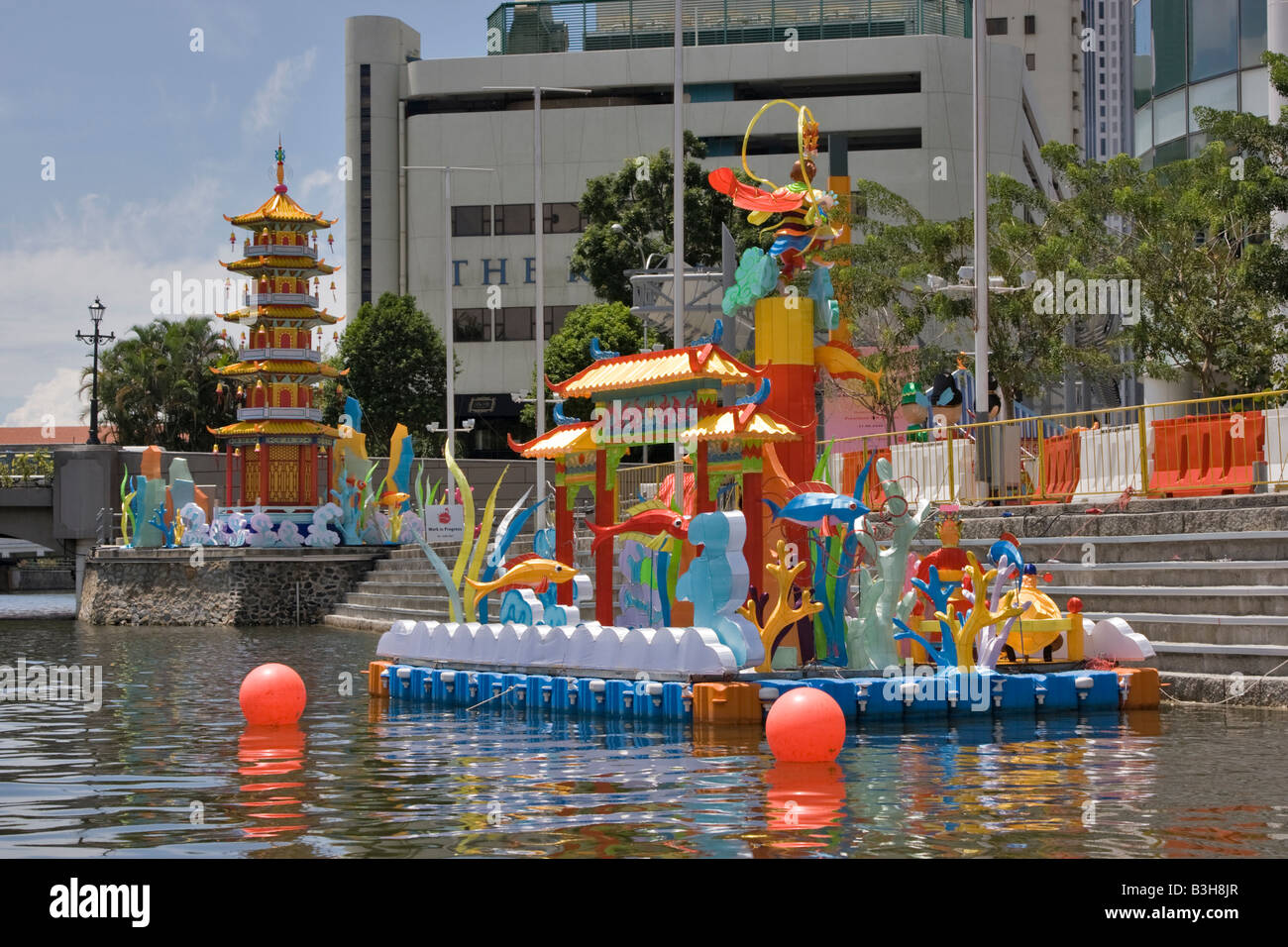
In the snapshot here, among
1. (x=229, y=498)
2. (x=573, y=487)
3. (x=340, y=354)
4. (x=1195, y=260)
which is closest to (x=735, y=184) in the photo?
(x=573, y=487)

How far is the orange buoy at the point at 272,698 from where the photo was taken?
17500 millimetres

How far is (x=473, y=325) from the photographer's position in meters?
75.2

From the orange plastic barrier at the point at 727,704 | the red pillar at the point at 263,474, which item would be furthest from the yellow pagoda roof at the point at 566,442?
the red pillar at the point at 263,474

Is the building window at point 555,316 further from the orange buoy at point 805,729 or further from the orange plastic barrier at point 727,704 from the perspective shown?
the orange buoy at point 805,729

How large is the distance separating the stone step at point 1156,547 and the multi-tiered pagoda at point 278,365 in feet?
82.9

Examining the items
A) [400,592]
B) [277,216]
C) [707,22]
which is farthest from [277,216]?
[707,22]

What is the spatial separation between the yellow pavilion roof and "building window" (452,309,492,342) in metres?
30.3

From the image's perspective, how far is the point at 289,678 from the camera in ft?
57.9

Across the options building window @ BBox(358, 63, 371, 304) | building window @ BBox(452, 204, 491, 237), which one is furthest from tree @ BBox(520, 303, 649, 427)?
building window @ BBox(358, 63, 371, 304)

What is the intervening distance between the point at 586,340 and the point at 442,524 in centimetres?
1563

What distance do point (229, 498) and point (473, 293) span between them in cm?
3192

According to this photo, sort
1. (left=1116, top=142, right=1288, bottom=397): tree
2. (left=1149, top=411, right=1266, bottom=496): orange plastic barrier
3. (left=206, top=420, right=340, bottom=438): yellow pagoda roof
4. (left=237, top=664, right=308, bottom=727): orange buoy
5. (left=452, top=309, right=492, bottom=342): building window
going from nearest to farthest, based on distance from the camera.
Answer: (left=237, top=664, right=308, bottom=727): orange buoy → (left=1149, top=411, right=1266, bottom=496): orange plastic barrier → (left=1116, top=142, right=1288, bottom=397): tree → (left=206, top=420, right=340, bottom=438): yellow pagoda roof → (left=452, top=309, right=492, bottom=342): building window

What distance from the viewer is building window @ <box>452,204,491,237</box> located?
74812 millimetres

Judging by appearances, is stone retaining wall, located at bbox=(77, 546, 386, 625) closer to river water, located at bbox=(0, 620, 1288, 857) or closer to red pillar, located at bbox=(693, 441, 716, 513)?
river water, located at bbox=(0, 620, 1288, 857)
